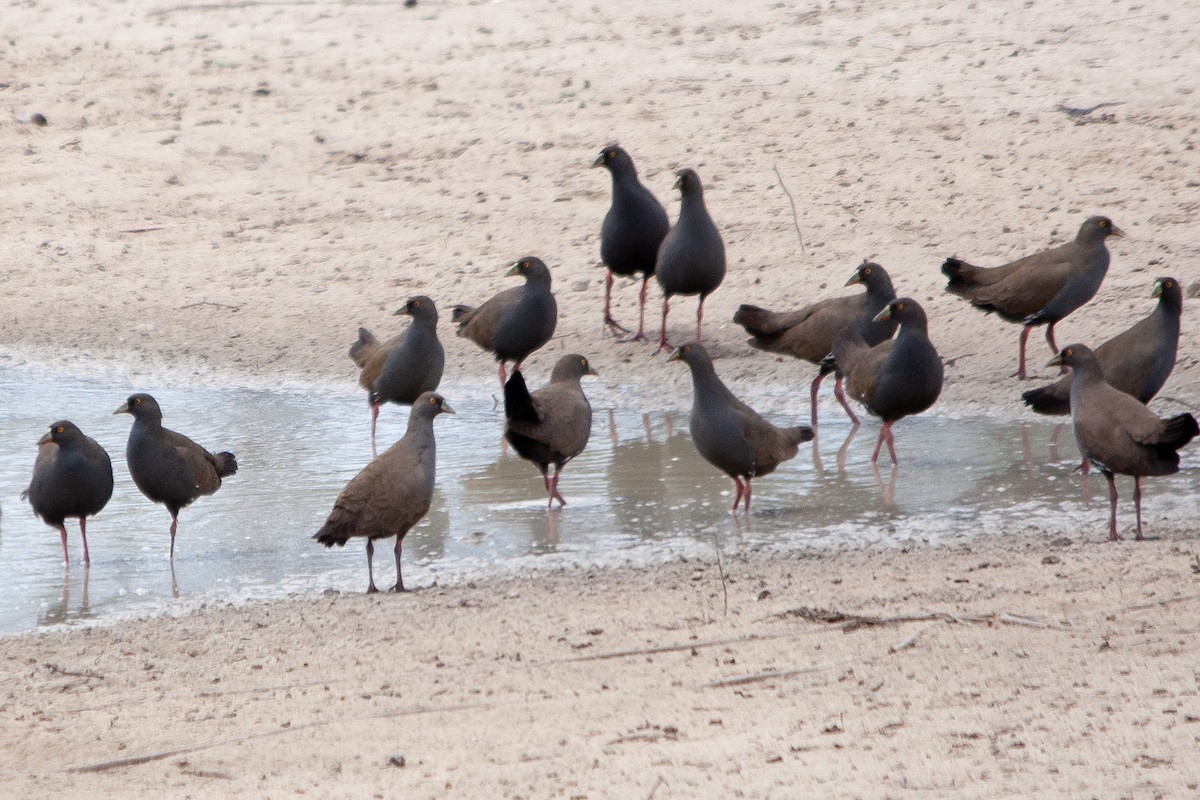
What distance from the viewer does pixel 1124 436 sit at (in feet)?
23.6

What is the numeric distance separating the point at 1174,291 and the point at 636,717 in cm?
511

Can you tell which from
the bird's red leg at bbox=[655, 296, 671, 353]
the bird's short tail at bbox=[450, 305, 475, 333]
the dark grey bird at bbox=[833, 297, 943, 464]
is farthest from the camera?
the bird's red leg at bbox=[655, 296, 671, 353]

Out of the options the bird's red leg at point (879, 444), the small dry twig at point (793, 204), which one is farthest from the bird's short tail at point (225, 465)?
the small dry twig at point (793, 204)

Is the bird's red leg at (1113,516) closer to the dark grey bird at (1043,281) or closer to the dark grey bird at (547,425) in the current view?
the dark grey bird at (547,425)

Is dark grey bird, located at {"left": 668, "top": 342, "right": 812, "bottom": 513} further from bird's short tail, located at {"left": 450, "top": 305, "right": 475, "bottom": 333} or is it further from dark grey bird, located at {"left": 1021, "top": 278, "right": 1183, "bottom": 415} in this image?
bird's short tail, located at {"left": 450, "top": 305, "right": 475, "bottom": 333}

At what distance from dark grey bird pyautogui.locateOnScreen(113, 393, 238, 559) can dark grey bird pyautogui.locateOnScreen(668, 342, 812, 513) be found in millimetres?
2516

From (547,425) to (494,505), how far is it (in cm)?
70

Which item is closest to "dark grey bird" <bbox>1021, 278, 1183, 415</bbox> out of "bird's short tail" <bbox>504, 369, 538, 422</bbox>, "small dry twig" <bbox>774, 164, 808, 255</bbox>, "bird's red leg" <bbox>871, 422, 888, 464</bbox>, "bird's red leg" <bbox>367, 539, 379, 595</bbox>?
"bird's red leg" <bbox>871, 422, 888, 464</bbox>

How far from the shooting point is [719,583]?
677 cm

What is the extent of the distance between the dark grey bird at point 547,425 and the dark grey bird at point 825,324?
1.83 meters

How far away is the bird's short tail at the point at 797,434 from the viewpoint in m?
8.65

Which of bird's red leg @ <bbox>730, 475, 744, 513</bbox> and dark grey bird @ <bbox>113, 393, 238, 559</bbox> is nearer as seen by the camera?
dark grey bird @ <bbox>113, 393, 238, 559</bbox>

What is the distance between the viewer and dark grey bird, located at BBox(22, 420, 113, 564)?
7867mm

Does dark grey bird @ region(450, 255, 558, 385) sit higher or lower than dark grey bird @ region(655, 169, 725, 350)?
lower
